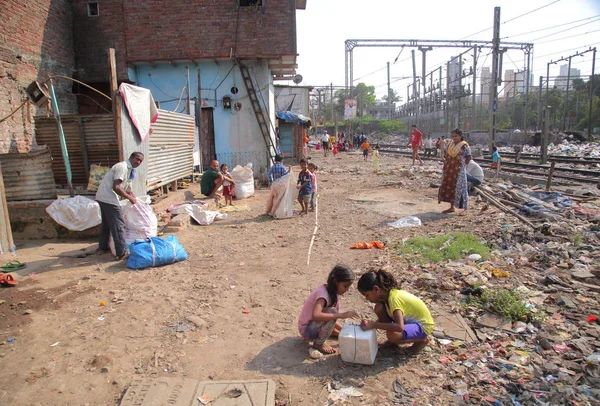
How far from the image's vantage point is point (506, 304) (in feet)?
12.6

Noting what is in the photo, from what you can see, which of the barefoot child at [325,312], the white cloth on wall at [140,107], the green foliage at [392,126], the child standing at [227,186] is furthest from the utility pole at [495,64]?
the green foliage at [392,126]

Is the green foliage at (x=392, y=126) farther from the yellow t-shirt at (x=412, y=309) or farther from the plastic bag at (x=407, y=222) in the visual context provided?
the yellow t-shirt at (x=412, y=309)

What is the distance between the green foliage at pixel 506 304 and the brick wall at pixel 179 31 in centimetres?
1053

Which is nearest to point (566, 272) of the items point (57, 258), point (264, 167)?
point (57, 258)

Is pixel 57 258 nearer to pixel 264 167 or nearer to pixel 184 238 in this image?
pixel 184 238

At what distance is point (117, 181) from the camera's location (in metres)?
5.34

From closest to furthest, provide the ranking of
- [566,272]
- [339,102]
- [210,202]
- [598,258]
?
[566,272]
[598,258]
[210,202]
[339,102]

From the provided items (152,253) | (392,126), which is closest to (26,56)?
(152,253)

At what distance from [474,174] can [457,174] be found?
5.36 feet

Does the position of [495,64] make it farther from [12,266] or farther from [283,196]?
[12,266]

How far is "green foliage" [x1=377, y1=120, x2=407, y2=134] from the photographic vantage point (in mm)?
54250

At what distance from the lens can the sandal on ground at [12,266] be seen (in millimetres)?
5113

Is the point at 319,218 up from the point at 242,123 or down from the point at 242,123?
down

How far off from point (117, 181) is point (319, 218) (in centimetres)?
420
